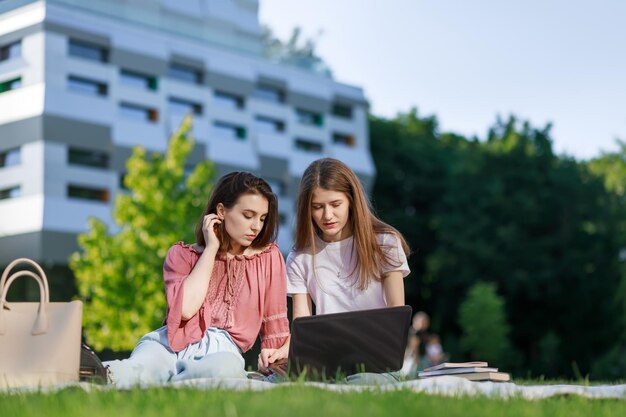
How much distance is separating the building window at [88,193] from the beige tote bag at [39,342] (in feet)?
106

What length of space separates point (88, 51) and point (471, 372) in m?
34.6

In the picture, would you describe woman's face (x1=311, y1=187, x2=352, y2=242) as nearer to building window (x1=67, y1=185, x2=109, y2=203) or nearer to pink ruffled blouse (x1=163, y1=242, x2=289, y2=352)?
pink ruffled blouse (x1=163, y1=242, x2=289, y2=352)

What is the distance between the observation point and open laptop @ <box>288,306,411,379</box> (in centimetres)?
559

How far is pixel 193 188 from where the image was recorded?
2578 centimetres

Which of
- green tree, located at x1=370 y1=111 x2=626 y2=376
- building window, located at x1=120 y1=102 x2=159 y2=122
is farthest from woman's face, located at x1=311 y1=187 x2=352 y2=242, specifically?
green tree, located at x1=370 y1=111 x2=626 y2=376

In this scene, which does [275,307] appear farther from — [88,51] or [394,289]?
[88,51]

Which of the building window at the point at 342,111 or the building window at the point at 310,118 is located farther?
the building window at the point at 342,111

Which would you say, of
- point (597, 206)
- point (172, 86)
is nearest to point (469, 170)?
point (597, 206)

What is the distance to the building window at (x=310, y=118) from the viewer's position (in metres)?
46.3

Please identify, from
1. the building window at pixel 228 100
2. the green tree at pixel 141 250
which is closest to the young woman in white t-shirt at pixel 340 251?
the green tree at pixel 141 250

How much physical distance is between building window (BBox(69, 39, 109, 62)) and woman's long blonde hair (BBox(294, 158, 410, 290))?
108 ft

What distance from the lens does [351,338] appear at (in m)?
5.62

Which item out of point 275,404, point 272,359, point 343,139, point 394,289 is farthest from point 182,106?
point 275,404

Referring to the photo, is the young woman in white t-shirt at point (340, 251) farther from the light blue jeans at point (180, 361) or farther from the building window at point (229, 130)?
the building window at point (229, 130)
